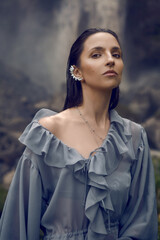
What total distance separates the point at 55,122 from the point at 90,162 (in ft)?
0.98

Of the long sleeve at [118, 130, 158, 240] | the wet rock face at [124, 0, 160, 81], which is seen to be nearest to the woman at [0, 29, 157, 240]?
the long sleeve at [118, 130, 158, 240]

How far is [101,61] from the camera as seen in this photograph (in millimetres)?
1867

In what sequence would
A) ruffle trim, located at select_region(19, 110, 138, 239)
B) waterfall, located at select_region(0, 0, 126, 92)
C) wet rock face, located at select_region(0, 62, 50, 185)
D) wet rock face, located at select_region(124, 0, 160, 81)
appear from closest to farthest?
1. ruffle trim, located at select_region(19, 110, 138, 239)
2. wet rock face, located at select_region(0, 62, 50, 185)
3. wet rock face, located at select_region(124, 0, 160, 81)
4. waterfall, located at select_region(0, 0, 126, 92)

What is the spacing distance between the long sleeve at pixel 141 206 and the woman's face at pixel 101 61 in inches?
17.6

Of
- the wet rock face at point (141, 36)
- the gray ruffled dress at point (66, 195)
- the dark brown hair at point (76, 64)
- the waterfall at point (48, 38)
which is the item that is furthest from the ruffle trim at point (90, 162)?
the waterfall at point (48, 38)

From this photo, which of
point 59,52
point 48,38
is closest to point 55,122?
point 59,52

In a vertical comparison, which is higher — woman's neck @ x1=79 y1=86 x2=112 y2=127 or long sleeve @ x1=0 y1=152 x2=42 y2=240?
woman's neck @ x1=79 y1=86 x2=112 y2=127

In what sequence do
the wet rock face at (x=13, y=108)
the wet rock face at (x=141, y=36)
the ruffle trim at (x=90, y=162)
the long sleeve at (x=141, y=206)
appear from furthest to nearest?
the wet rock face at (x=141, y=36) < the wet rock face at (x=13, y=108) < the long sleeve at (x=141, y=206) < the ruffle trim at (x=90, y=162)

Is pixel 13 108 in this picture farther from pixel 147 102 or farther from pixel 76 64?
pixel 76 64

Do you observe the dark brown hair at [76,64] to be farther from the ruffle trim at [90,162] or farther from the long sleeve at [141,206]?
the long sleeve at [141,206]

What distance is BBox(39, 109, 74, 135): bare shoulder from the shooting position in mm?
1880

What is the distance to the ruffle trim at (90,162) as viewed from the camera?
173 centimetres

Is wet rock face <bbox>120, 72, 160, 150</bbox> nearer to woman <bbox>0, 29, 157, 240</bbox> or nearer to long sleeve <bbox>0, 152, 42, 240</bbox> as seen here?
woman <bbox>0, 29, 157, 240</bbox>

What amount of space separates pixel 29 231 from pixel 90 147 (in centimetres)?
53
